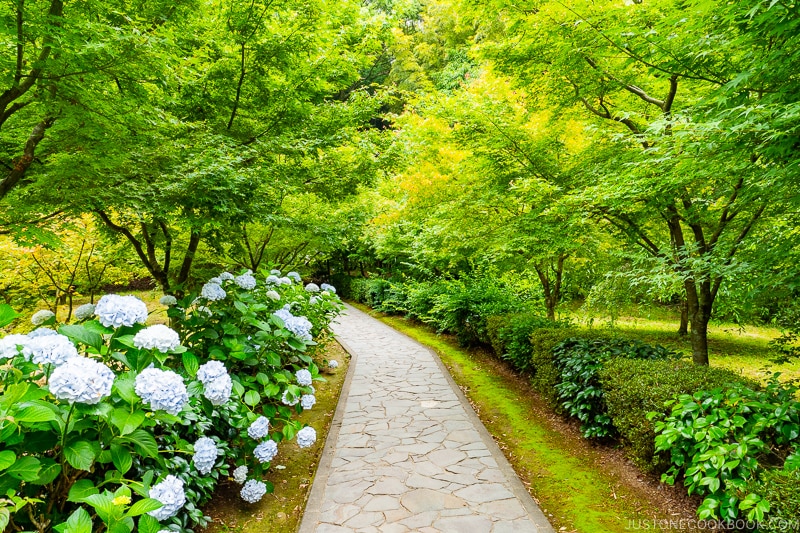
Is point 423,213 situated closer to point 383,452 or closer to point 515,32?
point 515,32

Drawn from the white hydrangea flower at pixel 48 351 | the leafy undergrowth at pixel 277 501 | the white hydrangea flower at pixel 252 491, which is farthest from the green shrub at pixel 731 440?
the white hydrangea flower at pixel 48 351

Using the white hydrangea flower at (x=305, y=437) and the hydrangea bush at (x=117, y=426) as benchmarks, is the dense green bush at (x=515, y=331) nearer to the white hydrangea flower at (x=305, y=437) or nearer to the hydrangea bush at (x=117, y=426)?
the white hydrangea flower at (x=305, y=437)

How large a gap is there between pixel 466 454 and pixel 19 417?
3907 millimetres

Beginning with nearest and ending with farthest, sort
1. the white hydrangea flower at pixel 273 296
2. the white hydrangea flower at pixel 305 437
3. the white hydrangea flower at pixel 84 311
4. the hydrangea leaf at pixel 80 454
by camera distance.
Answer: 1. the hydrangea leaf at pixel 80 454
2. the white hydrangea flower at pixel 84 311
3. the white hydrangea flower at pixel 305 437
4. the white hydrangea flower at pixel 273 296

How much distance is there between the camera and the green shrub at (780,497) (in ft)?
7.04

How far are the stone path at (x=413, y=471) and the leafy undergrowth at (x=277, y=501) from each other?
127 millimetres

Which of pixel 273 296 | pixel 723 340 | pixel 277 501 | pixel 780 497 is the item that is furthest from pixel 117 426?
pixel 723 340

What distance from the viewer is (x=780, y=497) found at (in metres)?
2.23

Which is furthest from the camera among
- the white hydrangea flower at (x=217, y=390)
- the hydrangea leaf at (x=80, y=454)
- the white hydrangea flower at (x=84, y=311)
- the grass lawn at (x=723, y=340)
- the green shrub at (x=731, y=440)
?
the grass lawn at (x=723, y=340)

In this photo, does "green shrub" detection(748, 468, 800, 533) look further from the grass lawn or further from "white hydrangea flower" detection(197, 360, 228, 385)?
the grass lawn

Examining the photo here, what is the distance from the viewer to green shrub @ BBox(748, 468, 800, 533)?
84.5 inches

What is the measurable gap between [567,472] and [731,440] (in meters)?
1.64

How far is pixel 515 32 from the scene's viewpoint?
4824mm

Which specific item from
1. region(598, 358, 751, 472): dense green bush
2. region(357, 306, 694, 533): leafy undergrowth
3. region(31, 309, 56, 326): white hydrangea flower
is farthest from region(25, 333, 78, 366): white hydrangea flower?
region(598, 358, 751, 472): dense green bush
